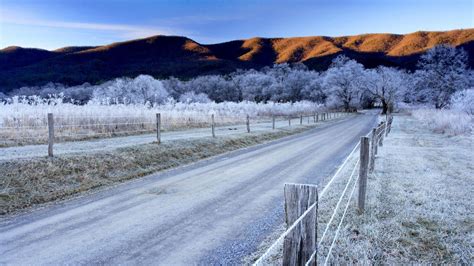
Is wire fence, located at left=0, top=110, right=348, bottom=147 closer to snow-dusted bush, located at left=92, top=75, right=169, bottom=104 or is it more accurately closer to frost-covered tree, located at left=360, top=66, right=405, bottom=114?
snow-dusted bush, located at left=92, top=75, right=169, bottom=104

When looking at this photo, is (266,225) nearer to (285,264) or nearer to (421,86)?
(285,264)

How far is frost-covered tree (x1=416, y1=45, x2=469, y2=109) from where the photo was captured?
53.4 meters

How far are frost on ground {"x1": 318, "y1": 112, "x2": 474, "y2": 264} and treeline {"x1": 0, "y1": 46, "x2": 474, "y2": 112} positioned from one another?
2231cm

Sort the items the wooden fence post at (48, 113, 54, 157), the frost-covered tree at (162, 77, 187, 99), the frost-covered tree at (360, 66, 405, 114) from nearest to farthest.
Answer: the wooden fence post at (48, 113, 54, 157) < the frost-covered tree at (360, 66, 405, 114) < the frost-covered tree at (162, 77, 187, 99)

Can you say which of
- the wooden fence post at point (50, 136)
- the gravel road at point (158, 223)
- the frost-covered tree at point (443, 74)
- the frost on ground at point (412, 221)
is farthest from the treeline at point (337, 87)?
the gravel road at point (158, 223)

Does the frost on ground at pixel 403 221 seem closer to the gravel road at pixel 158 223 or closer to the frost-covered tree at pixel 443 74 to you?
the gravel road at pixel 158 223

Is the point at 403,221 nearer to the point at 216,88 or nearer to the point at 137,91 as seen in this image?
the point at 137,91

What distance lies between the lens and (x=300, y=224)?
2645 mm

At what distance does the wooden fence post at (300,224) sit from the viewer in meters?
2.58

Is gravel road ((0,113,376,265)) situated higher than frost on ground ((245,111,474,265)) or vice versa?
Result: frost on ground ((245,111,474,265))

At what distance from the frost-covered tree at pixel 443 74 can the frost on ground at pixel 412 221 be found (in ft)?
167

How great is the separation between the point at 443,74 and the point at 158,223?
6156cm

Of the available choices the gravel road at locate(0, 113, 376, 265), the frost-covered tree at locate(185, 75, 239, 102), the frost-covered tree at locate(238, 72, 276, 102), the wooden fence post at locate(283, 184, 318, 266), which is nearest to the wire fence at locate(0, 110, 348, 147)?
the gravel road at locate(0, 113, 376, 265)

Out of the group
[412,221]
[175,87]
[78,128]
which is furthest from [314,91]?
[412,221]
